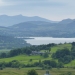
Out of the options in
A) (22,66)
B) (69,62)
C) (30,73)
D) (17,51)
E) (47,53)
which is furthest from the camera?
(17,51)

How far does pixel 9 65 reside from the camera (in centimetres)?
11525

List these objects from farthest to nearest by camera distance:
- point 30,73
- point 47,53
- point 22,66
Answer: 1. point 47,53
2. point 22,66
3. point 30,73

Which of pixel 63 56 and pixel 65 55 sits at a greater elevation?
pixel 65 55

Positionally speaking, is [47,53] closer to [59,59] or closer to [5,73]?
[59,59]

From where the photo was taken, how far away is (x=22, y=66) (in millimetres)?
108562

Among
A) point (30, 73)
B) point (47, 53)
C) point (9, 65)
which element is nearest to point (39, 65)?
point (9, 65)

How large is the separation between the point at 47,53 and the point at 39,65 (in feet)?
82.9

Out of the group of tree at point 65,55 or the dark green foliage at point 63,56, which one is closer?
the dark green foliage at point 63,56

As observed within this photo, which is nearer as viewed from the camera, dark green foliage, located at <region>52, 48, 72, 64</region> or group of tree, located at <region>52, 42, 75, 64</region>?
dark green foliage, located at <region>52, 48, 72, 64</region>

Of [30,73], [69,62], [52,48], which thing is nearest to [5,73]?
[30,73]

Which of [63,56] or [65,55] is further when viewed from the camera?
[65,55]

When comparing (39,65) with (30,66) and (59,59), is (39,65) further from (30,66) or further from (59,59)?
(59,59)

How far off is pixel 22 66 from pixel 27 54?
3687cm

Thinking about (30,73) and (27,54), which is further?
(27,54)
